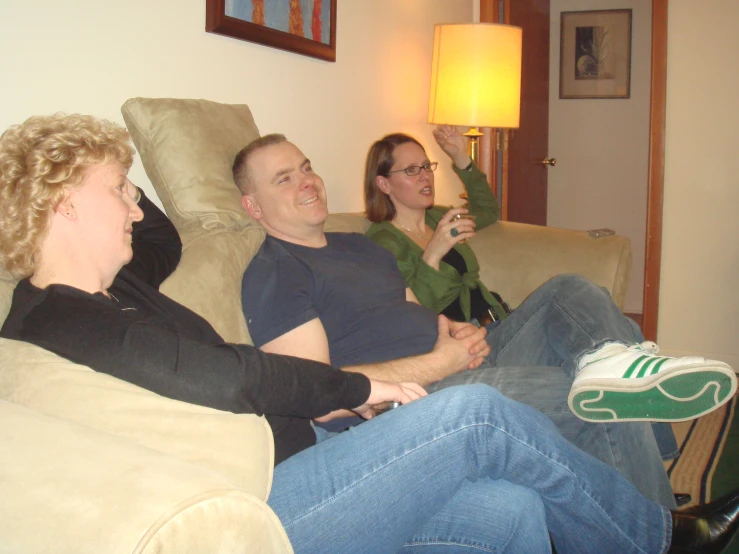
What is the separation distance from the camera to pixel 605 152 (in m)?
4.74

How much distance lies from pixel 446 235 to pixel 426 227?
0.38 metres

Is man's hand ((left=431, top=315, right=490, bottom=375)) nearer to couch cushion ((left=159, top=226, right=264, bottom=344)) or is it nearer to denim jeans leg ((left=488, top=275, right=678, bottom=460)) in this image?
denim jeans leg ((left=488, top=275, right=678, bottom=460))

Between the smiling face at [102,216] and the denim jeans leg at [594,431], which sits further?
the denim jeans leg at [594,431]

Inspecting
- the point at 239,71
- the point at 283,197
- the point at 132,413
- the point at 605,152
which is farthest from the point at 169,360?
the point at 605,152

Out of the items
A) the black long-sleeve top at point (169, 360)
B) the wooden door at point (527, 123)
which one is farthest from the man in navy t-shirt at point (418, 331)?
the wooden door at point (527, 123)

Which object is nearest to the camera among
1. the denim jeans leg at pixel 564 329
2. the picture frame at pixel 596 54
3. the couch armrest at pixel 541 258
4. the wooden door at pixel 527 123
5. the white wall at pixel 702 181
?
the denim jeans leg at pixel 564 329

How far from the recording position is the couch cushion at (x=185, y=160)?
1455 millimetres

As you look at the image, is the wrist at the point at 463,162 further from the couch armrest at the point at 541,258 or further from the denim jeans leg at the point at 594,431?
the denim jeans leg at the point at 594,431

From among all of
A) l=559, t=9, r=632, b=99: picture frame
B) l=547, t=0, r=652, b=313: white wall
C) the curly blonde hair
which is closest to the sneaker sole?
the curly blonde hair

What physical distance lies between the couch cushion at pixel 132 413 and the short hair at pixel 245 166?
34.0 inches

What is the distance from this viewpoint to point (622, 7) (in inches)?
180

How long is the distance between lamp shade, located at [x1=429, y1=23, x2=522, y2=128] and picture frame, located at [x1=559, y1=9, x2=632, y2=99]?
2.21 metres

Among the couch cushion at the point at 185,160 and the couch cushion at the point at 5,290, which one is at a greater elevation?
the couch cushion at the point at 185,160

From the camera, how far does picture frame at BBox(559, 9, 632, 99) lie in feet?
15.1
